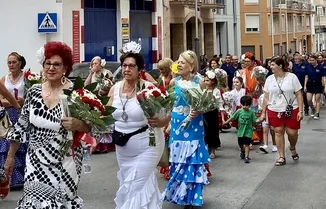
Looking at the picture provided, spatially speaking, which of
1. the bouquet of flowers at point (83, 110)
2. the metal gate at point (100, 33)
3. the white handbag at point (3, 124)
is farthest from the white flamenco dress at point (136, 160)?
the metal gate at point (100, 33)

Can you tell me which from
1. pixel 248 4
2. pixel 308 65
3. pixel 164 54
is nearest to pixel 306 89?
pixel 308 65

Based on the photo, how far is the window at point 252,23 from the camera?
6153 cm

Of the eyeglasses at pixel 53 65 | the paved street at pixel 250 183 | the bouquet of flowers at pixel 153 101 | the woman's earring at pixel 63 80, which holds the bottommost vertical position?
the paved street at pixel 250 183

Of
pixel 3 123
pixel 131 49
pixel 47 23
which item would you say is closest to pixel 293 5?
pixel 47 23

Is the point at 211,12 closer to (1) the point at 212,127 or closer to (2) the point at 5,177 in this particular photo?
(1) the point at 212,127

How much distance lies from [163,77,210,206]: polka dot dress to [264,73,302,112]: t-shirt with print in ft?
10.4

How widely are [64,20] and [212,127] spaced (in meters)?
14.6

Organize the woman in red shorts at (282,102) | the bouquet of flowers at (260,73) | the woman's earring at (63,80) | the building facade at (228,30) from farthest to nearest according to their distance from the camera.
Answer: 1. the building facade at (228,30)
2. the bouquet of flowers at (260,73)
3. the woman in red shorts at (282,102)
4. the woman's earring at (63,80)

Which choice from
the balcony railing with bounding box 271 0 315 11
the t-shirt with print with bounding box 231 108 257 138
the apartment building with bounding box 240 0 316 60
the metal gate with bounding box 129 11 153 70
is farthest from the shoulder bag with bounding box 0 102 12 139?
the balcony railing with bounding box 271 0 315 11

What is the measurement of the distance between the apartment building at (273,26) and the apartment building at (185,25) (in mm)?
7698

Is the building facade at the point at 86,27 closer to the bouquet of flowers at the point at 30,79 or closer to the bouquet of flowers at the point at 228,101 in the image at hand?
the bouquet of flowers at the point at 228,101

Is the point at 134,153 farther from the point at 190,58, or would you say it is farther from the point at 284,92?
the point at 284,92

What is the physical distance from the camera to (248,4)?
60938 millimetres

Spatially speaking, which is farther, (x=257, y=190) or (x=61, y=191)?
(x=257, y=190)
